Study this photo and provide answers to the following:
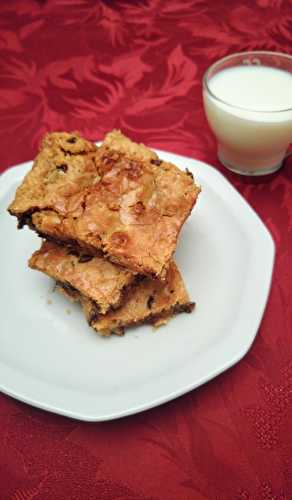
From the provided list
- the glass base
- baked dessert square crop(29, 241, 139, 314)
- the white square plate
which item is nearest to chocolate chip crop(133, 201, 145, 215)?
baked dessert square crop(29, 241, 139, 314)

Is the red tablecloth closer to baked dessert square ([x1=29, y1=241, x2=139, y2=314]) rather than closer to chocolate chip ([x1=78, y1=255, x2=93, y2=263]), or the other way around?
baked dessert square ([x1=29, y1=241, x2=139, y2=314])

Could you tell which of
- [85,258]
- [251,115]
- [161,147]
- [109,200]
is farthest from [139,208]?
[161,147]

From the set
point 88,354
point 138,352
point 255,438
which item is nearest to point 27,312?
point 88,354

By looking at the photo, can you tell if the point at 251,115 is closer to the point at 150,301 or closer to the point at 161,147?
the point at 161,147

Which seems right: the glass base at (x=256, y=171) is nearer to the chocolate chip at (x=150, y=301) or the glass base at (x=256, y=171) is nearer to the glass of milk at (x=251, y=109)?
the glass of milk at (x=251, y=109)

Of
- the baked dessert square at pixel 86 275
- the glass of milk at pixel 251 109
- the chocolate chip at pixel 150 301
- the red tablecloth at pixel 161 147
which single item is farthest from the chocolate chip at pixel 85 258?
the glass of milk at pixel 251 109

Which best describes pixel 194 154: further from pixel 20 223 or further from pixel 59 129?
pixel 20 223
